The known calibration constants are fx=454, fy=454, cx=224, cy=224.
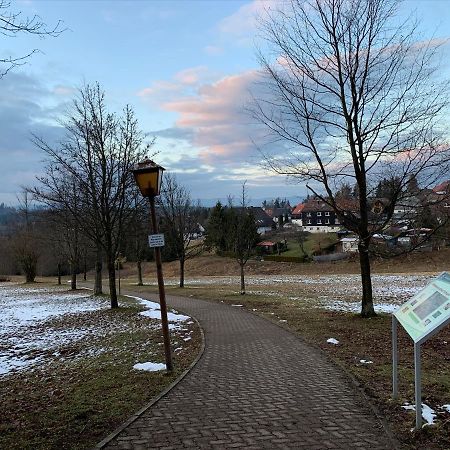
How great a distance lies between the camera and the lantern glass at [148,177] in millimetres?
7906

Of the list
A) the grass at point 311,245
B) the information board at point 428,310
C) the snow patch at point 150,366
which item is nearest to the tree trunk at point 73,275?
the snow patch at point 150,366

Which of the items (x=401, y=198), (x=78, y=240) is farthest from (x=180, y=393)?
(x=78, y=240)

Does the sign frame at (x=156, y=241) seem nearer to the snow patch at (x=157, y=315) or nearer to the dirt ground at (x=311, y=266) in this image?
the snow patch at (x=157, y=315)

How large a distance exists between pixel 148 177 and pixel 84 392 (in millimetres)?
3662

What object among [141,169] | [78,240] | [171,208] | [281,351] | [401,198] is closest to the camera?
[141,169]

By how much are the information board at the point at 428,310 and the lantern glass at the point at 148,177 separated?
4.50 m

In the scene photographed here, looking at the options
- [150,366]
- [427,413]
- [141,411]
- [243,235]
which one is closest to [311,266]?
[243,235]

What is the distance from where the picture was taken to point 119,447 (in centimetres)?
461

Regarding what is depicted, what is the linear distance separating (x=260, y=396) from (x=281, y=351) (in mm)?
3259

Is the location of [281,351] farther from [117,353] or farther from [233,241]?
[233,241]

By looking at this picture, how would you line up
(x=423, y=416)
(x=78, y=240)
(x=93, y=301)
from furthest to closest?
(x=78, y=240), (x=93, y=301), (x=423, y=416)

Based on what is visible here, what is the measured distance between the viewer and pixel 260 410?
561 centimetres

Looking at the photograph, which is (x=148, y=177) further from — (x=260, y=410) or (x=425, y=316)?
(x=425, y=316)

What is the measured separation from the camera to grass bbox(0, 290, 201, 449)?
5191 mm
